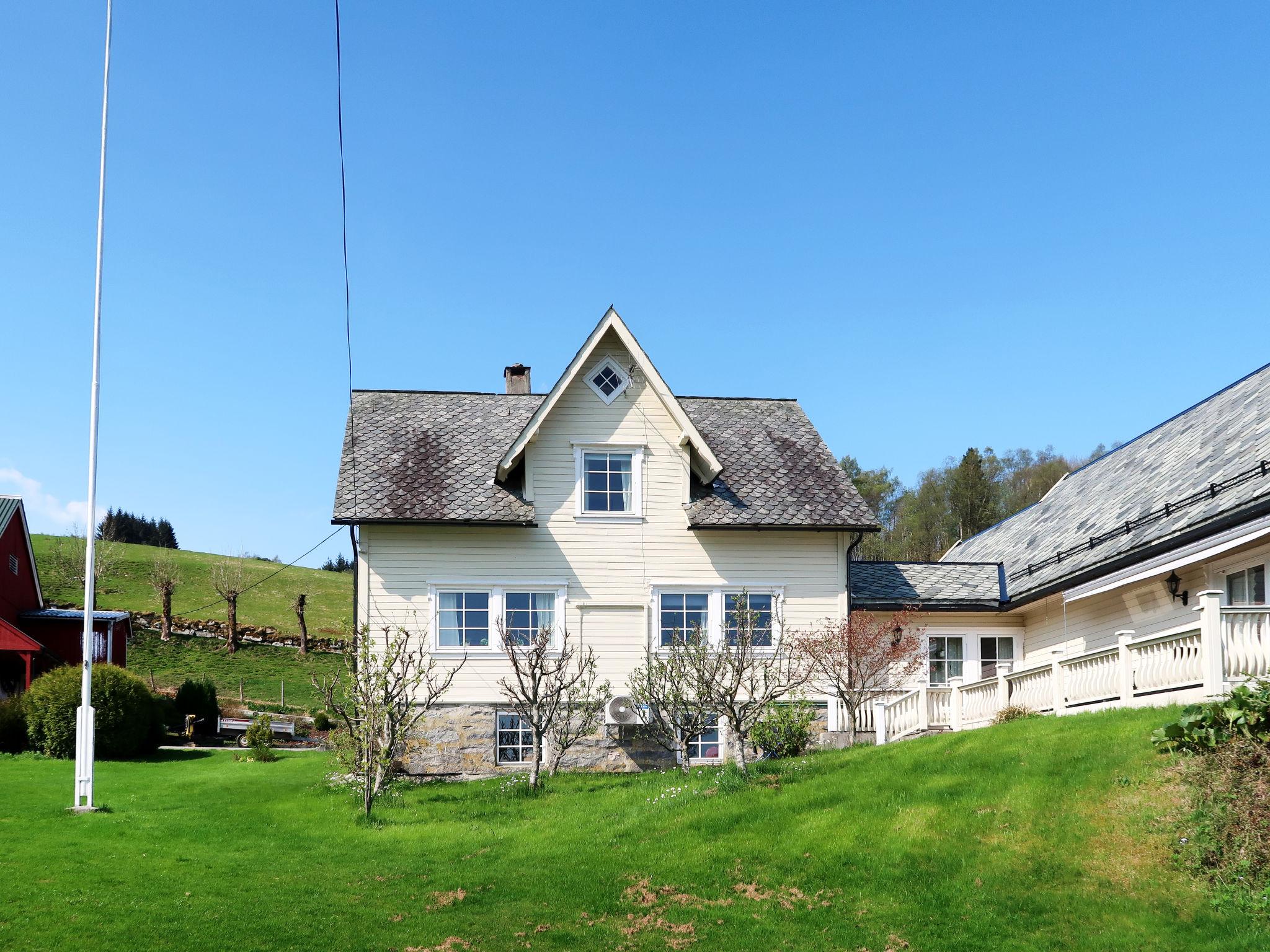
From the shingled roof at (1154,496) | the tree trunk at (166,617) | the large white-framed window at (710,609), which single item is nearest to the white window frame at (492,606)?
the large white-framed window at (710,609)

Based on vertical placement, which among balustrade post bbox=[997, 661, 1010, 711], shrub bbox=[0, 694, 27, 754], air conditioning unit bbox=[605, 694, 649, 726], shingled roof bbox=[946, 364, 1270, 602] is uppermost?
shingled roof bbox=[946, 364, 1270, 602]

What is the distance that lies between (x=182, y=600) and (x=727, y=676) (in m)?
47.2

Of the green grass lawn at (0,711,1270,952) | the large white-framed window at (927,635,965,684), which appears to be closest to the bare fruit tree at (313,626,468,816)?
the green grass lawn at (0,711,1270,952)

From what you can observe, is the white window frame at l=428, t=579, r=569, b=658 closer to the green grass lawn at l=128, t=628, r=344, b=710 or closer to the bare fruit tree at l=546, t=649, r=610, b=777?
the bare fruit tree at l=546, t=649, r=610, b=777

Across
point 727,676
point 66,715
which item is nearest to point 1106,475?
point 727,676

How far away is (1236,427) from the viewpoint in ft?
67.5

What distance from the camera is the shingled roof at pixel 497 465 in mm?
23031

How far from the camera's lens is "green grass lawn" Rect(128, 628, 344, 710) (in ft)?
146

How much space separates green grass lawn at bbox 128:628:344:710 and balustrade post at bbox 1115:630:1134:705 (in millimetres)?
31983

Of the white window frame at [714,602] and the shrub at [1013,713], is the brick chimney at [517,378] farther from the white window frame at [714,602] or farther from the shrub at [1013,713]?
the shrub at [1013,713]

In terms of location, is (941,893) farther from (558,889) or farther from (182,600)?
(182,600)

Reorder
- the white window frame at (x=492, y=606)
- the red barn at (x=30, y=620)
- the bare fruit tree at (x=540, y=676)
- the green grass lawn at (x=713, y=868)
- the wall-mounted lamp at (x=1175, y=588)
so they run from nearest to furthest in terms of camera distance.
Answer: the green grass lawn at (x=713, y=868) < the wall-mounted lamp at (x=1175, y=588) < the bare fruit tree at (x=540, y=676) < the white window frame at (x=492, y=606) < the red barn at (x=30, y=620)

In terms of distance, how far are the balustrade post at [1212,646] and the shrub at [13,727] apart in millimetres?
23545

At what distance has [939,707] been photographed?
1997cm
